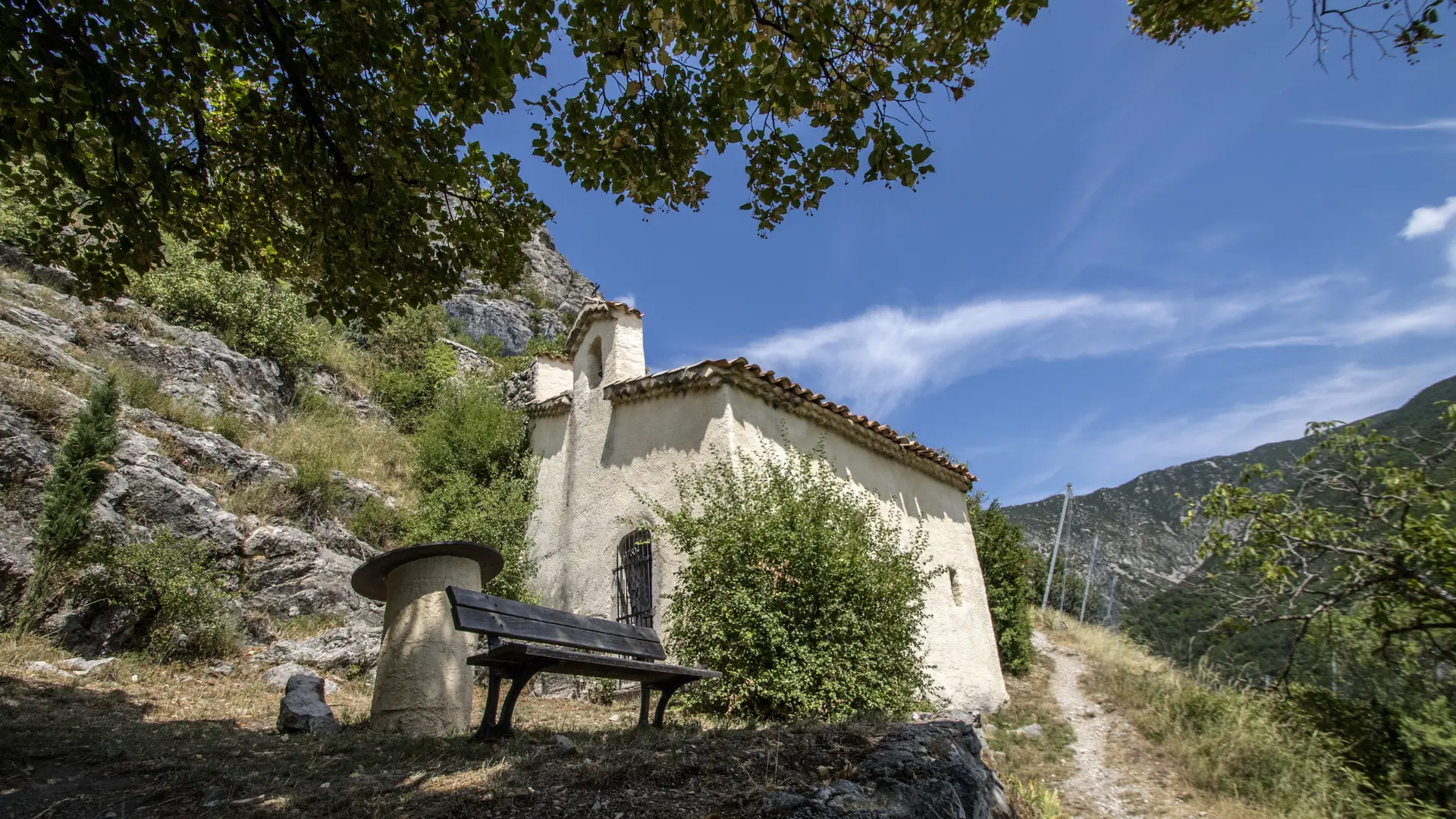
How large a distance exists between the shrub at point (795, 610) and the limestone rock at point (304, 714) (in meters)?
3.11

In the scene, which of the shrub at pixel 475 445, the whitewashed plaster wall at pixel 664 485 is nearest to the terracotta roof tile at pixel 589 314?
the whitewashed plaster wall at pixel 664 485

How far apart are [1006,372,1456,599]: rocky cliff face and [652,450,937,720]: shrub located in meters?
36.2

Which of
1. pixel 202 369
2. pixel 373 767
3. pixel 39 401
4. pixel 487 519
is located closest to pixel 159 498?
pixel 39 401

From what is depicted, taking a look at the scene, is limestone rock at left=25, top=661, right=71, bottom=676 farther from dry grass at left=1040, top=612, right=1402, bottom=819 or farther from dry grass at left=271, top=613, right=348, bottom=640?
dry grass at left=1040, top=612, right=1402, bottom=819

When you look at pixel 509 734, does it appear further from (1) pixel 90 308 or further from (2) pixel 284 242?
(1) pixel 90 308

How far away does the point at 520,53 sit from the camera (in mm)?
4219

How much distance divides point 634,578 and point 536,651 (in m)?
5.76

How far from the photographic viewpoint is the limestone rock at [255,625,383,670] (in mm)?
8859

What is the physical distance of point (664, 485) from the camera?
10078 mm

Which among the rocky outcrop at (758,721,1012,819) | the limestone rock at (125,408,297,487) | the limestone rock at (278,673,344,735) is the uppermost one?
the limestone rock at (125,408,297,487)

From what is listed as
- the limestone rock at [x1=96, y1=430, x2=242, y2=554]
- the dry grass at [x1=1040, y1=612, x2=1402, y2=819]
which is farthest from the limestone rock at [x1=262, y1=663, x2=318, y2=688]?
the dry grass at [x1=1040, y1=612, x2=1402, y2=819]

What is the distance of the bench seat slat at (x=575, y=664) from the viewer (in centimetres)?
461

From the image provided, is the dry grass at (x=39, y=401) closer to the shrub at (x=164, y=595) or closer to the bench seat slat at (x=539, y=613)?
the shrub at (x=164, y=595)

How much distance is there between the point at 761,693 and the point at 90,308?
13620 millimetres
